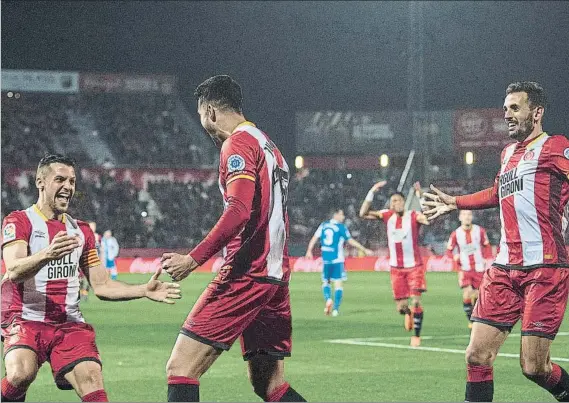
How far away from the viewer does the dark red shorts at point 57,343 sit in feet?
27.1

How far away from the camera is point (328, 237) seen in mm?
26844

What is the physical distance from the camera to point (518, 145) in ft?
30.8

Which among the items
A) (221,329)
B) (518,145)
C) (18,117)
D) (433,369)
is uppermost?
(18,117)

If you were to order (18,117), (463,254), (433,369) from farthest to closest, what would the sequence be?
1. (18,117)
2. (463,254)
3. (433,369)

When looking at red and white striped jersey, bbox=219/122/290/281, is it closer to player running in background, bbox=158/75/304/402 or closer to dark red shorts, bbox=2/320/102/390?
player running in background, bbox=158/75/304/402

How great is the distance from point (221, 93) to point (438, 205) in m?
2.86

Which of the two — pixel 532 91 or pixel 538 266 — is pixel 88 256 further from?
pixel 532 91

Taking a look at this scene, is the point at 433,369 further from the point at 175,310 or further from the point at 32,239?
the point at 175,310

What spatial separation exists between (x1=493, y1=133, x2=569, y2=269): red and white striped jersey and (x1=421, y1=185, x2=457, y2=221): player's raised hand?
817 millimetres

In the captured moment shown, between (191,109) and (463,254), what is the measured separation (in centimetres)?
5051

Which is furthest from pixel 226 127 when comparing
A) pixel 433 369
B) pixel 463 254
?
pixel 463 254

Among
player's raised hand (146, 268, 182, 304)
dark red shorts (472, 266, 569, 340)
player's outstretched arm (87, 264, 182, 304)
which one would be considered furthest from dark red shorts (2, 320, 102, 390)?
dark red shorts (472, 266, 569, 340)

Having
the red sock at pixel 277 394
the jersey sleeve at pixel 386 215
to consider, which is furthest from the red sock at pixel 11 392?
the jersey sleeve at pixel 386 215

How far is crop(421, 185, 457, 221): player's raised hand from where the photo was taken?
997 centimetres
